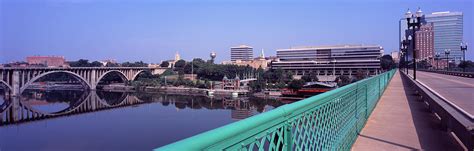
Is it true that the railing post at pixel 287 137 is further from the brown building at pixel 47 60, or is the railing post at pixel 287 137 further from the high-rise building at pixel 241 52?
the high-rise building at pixel 241 52

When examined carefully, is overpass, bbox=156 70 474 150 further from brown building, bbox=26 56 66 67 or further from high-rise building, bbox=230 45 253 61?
high-rise building, bbox=230 45 253 61

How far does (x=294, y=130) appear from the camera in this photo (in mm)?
2148

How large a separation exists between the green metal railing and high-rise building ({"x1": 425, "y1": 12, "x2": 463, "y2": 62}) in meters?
43.3

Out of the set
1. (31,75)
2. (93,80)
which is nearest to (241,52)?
(93,80)

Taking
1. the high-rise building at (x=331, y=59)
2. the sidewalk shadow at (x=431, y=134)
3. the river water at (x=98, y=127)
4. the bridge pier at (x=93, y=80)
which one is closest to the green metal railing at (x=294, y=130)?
the sidewalk shadow at (x=431, y=134)

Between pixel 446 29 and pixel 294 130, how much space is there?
184 feet

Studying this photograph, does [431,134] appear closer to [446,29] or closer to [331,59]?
[446,29]

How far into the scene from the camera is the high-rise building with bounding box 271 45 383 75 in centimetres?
8494

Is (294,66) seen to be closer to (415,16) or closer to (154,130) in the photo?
(154,130)

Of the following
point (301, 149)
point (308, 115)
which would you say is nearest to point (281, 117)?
point (301, 149)

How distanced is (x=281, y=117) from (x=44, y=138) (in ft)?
101

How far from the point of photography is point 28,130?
31375 millimetres

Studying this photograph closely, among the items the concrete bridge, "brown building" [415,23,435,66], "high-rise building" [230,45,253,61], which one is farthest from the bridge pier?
"high-rise building" [230,45,253,61]

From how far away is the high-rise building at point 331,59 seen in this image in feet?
279
